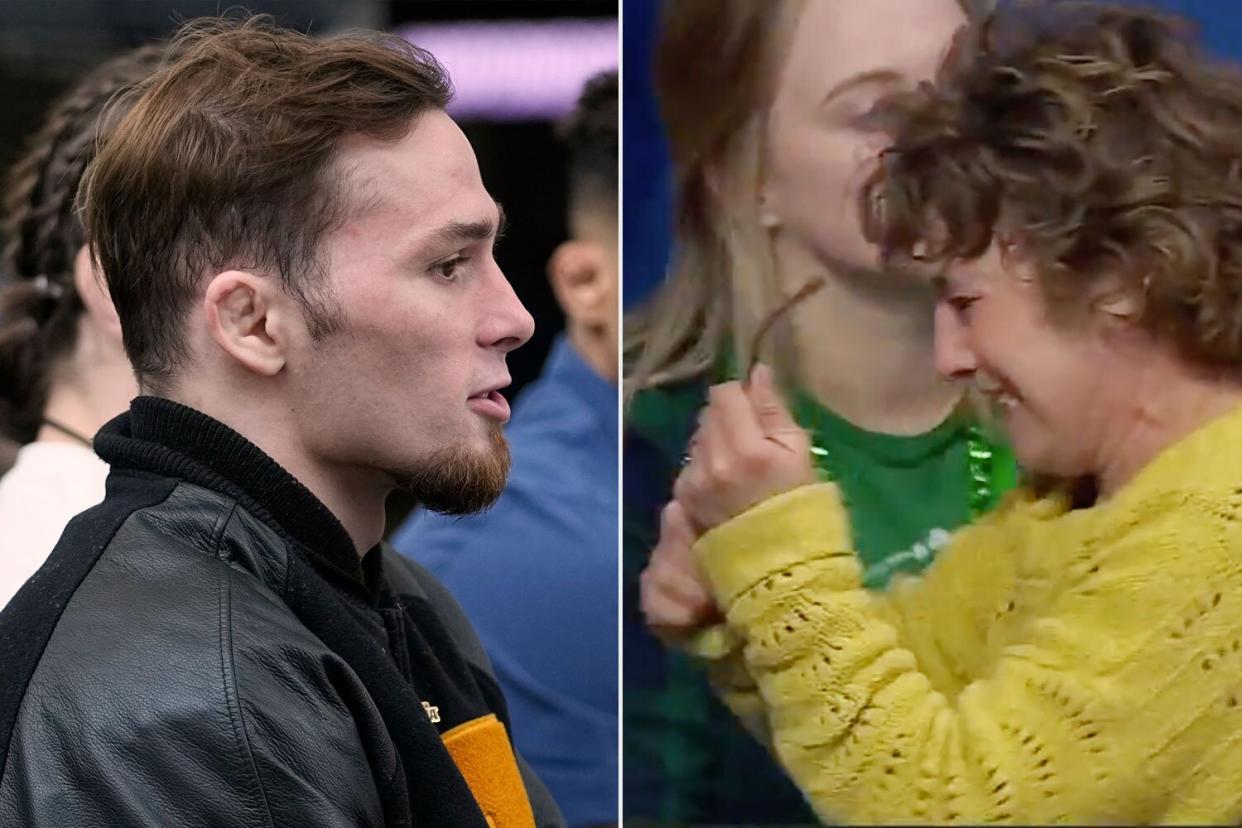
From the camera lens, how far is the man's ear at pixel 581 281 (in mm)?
2107

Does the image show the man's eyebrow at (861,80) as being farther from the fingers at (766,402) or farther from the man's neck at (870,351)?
the fingers at (766,402)

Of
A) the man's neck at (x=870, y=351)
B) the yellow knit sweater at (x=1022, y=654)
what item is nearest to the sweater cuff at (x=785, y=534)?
the yellow knit sweater at (x=1022, y=654)

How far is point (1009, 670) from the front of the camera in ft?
6.45

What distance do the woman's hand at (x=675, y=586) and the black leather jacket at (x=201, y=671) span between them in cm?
73

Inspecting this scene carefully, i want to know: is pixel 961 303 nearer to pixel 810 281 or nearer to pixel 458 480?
pixel 810 281

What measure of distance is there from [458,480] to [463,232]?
24 cm

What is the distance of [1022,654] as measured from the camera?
1964 millimetres

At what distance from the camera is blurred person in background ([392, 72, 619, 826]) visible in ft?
6.91

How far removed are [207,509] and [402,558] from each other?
59 cm

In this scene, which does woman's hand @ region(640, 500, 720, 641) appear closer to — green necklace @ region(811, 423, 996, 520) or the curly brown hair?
green necklace @ region(811, 423, 996, 520)

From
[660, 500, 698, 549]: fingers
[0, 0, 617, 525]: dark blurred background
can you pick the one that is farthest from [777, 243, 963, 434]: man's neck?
[0, 0, 617, 525]: dark blurred background

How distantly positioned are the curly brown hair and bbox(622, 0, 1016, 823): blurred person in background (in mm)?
99

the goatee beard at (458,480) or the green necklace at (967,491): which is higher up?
the goatee beard at (458,480)

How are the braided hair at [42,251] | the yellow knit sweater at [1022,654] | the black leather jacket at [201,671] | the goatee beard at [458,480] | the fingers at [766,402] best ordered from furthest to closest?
the braided hair at [42,251]
the fingers at [766,402]
the yellow knit sweater at [1022,654]
the goatee beard at [458,480]
the black leather jacket at [201,671]
